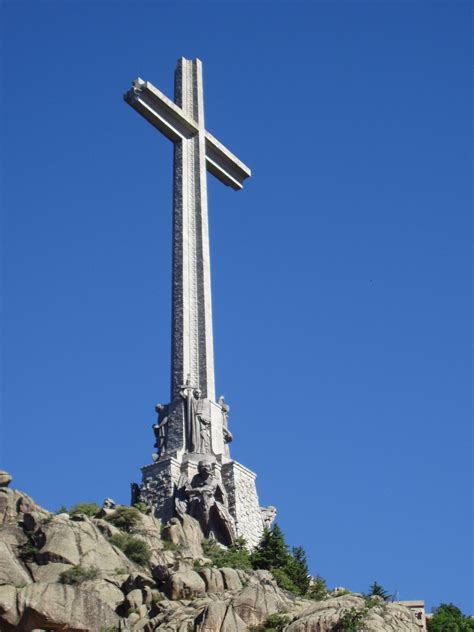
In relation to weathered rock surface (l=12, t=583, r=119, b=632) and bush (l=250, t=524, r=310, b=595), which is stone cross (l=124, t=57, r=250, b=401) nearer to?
bush (l=250, t=524, r=310, b=595)

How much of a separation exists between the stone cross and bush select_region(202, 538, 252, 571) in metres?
6.53

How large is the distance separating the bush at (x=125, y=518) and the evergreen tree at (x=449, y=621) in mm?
10392

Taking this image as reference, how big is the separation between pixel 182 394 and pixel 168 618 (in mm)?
14428

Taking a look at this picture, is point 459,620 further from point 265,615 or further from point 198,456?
point 265,615

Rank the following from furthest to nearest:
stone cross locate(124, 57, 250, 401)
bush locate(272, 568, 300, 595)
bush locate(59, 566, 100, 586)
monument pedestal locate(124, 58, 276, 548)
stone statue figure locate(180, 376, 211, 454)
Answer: stone cross locate(124, 57, 250, 401)
stone statue figure locate(180, 376, 211, 454)
monument pedestal locate(124, 58, 276, 548)
bush locate(272, 568, 300, 595)
bush locate(59, 566, 100, 586)

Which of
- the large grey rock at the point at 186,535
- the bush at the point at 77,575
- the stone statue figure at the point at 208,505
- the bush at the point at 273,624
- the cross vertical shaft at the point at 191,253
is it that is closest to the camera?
the bush at the point at 273,624

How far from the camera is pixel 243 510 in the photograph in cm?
4009

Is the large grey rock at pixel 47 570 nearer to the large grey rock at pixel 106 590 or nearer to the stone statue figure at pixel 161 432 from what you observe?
the large grey rock at pixel 106 590

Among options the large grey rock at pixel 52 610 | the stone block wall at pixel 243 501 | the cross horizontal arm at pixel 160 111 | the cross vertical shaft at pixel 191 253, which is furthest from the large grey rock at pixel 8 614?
the cross horizontal arm at pixel 160 111

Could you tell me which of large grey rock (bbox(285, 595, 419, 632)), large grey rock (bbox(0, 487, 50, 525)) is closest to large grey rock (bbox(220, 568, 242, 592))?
large grey rock (bbox(285, 595, 419, 632))

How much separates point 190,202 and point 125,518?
632 inches

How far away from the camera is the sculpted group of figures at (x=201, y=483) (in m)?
38.2

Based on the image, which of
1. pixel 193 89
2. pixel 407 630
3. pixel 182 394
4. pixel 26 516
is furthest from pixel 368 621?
pixel 193 89

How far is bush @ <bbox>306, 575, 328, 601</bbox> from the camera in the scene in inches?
1373
